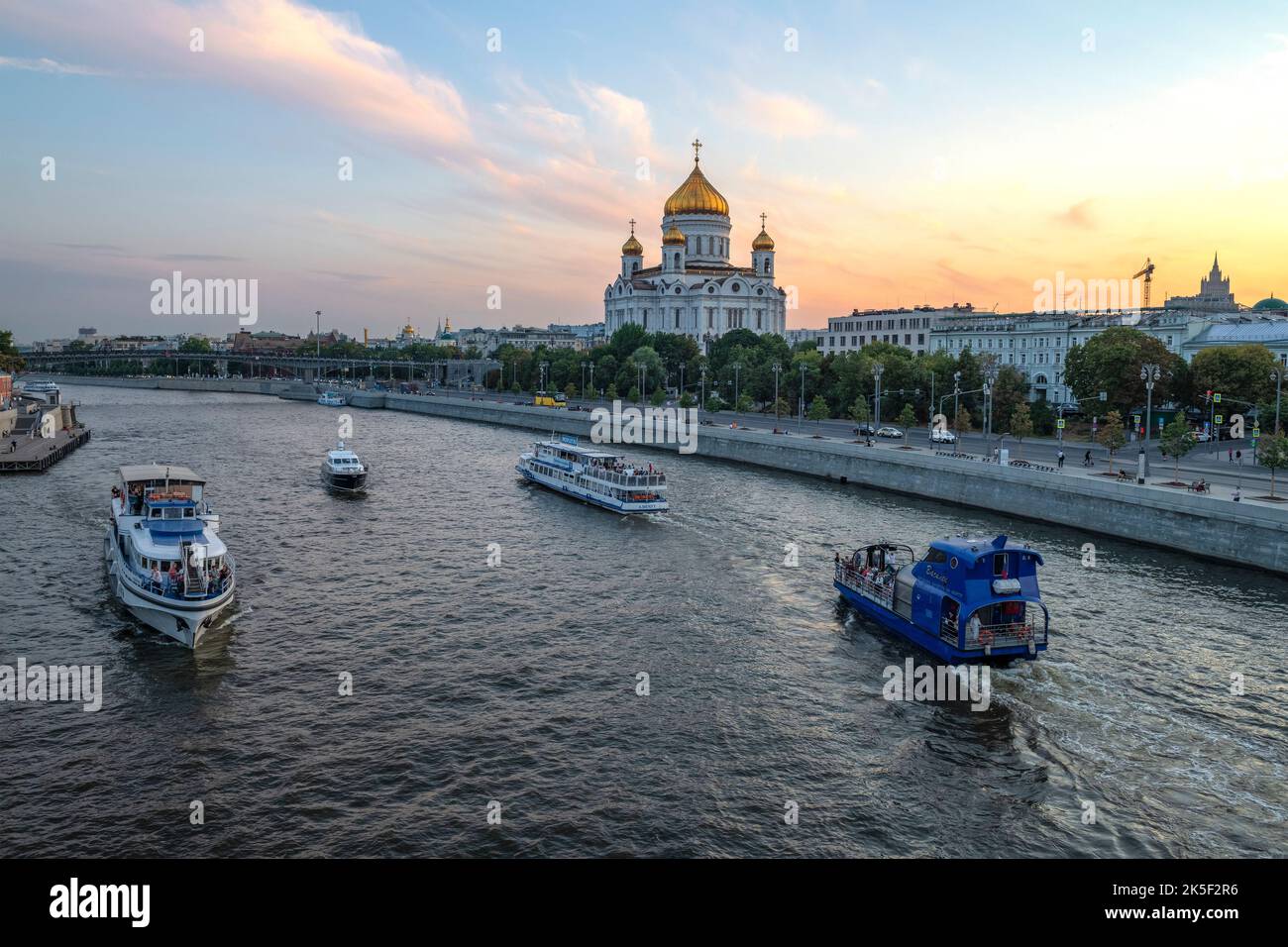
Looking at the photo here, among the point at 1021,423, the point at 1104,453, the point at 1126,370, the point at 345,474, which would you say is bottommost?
the point at 345,474

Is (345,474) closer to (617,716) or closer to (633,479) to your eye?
(633,479)

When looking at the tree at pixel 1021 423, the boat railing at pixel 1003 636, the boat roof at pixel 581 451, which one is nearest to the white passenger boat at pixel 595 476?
the boat roof at pixel 581 451

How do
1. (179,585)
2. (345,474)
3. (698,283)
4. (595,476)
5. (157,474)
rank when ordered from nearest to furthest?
(179,585) → (157,474) → (595,476) → (345,474) → (698,283)

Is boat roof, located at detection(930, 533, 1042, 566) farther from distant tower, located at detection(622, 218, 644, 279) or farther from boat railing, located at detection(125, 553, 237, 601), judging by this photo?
distant tower, located at detection(622, 218, 644, 279)

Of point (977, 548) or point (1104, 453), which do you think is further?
point (1104, 453)

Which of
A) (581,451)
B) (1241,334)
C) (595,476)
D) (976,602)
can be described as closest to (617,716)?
(976,602)

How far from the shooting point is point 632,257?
596 ft

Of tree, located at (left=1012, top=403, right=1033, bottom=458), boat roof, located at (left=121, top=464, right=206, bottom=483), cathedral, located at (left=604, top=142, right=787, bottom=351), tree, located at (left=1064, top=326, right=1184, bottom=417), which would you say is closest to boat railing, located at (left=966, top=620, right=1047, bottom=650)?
boat roof, located at (left=121, top=464, right=206, bottom=483)

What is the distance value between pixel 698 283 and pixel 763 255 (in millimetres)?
18020

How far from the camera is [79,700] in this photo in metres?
23.6

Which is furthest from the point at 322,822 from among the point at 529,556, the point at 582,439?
the point at 582,439

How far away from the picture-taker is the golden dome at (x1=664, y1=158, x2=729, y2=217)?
169625 millimetres
